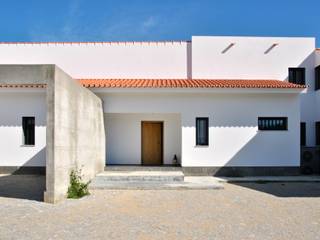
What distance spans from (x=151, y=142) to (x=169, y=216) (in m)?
7.63

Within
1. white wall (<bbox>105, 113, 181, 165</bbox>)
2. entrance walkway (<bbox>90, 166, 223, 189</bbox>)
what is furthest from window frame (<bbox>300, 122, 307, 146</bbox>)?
white wall (<bbox>105, 113, 181, 165</bbox>)

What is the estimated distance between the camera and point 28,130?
13.7 meters

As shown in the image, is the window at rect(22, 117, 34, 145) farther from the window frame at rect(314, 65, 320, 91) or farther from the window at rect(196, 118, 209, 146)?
the window frame at rect(314, 65, 320, 91)

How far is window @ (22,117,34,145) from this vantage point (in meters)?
13.6

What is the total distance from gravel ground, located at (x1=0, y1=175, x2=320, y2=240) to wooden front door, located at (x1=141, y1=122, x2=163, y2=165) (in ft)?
14.8

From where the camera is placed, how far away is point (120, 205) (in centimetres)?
805

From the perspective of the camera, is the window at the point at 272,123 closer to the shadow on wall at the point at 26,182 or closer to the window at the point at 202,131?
the window at the point at 202,131

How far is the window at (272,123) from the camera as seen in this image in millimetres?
13000

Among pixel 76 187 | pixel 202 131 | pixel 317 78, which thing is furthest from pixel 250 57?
pixel 76 187

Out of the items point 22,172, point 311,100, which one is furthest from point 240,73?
point 22,172

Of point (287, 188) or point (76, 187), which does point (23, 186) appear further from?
point (287, 188)

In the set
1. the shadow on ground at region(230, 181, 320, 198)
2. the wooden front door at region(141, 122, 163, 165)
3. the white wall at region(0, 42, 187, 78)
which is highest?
the white wall at region(0, 42, 187, 78)

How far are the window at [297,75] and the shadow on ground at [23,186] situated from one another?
514 inches

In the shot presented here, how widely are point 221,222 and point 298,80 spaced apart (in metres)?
11.9
